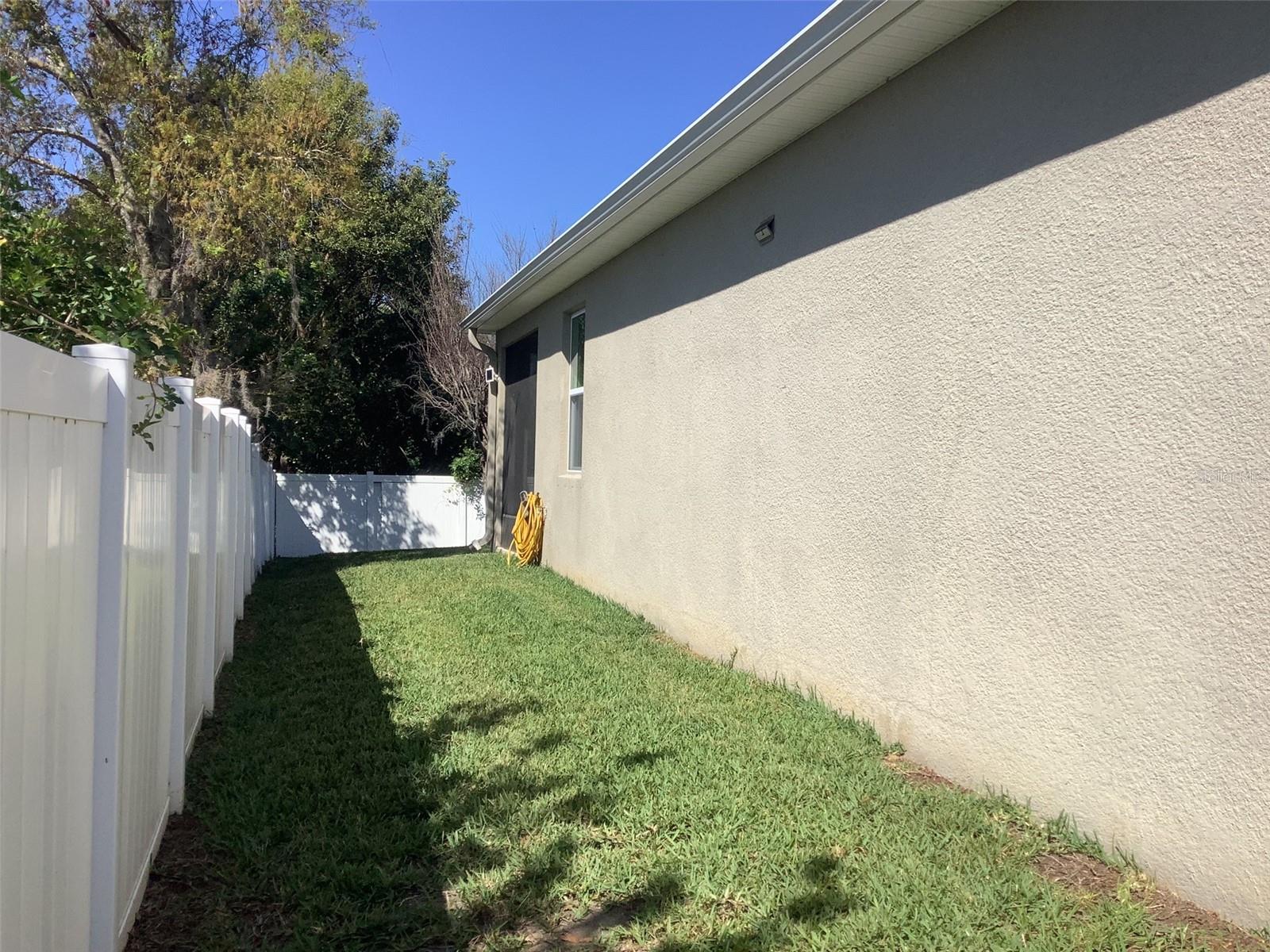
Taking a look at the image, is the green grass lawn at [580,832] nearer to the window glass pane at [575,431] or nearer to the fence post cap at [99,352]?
the fence post cap at [99,352]

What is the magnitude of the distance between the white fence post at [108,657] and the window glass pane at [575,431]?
7913 mm

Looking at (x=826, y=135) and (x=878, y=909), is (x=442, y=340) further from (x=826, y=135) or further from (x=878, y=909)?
(x=878, y=909)

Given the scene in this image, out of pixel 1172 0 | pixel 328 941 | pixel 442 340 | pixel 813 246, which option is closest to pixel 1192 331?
pixel 1172 0

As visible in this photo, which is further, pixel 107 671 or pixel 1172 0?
pixel 1172 0

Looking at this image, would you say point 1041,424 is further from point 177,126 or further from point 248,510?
point 177,126

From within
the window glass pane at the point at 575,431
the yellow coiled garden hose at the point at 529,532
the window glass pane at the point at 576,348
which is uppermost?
the window glass pane at the point at 576,348

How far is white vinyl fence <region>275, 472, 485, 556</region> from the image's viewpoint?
593 inches

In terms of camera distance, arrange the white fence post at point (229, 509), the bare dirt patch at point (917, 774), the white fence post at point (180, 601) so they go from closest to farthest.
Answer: the white fence post at point (180, 601)
the bare dirt patch at point (917, 774)
the white fence post at point (229, 509)

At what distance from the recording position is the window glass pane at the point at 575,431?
10.3 meters

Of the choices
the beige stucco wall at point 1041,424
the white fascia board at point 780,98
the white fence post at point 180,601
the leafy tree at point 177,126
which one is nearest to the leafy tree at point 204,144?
the leafy tree at point 177,126

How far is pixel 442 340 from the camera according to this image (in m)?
17.6

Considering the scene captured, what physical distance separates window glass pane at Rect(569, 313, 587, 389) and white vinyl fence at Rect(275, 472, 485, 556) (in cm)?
517

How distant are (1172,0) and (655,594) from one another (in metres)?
5.42

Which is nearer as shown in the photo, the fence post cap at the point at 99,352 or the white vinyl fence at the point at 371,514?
the fence post cap at the point at 99,352
